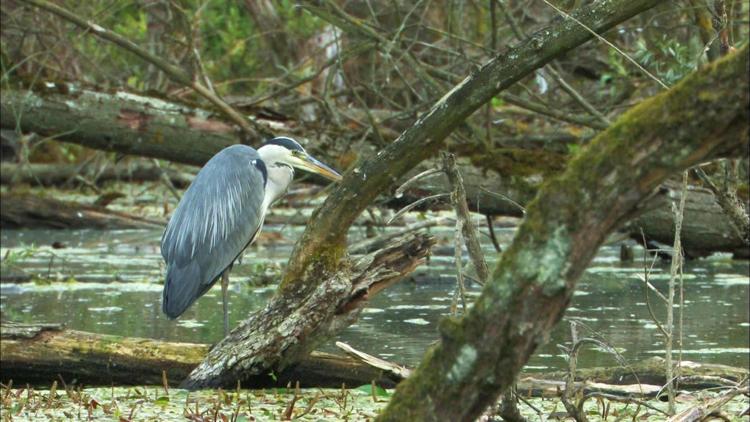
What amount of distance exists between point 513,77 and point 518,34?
7.39ft

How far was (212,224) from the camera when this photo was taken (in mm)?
5477

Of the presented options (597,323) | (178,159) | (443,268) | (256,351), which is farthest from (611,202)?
(443,268)

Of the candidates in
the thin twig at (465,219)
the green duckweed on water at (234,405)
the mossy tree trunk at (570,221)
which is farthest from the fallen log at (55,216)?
the mossy tree trunk at (570,221)

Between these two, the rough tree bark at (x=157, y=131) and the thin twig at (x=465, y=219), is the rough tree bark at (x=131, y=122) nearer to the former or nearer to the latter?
the rough tree bark at (x=157, y=131)


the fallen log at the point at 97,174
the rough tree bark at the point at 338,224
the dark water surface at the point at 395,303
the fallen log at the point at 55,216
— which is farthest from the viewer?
the fallen log at the point at 97,174

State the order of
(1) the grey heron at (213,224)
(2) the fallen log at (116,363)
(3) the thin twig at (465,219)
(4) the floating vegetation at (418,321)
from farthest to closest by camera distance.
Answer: (4) the floating vegetation at (418,321) < (1) the grey heron at (213,224) < (2) the fallen log at (116,363) < (3) the thin twig at (465,219)

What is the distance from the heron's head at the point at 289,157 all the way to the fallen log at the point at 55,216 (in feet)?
16.0

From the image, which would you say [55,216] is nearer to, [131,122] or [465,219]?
[131,122]

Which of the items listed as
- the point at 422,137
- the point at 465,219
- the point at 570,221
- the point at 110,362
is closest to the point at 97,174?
the point at 110,362

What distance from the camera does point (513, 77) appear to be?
4.52 meters

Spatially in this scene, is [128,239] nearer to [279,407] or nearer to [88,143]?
[88,143]

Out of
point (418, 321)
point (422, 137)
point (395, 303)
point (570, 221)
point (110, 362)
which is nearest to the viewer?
point (570, 221)

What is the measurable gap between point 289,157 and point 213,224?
0.85 metres

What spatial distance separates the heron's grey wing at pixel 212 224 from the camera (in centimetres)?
518
